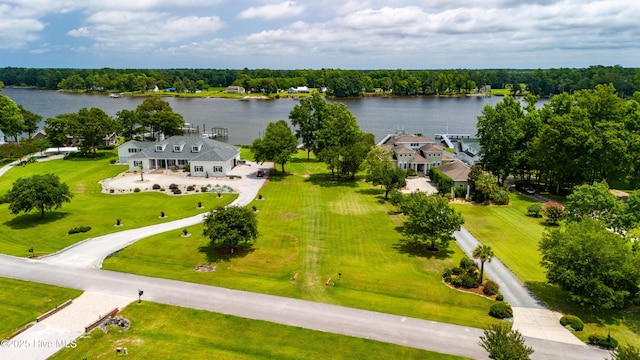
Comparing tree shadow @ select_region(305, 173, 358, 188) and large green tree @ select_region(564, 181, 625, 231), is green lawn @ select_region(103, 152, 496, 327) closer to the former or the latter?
large green tree @ select_region(564, 181, 625, 231)

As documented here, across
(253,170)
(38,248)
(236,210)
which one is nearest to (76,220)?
(38,248)

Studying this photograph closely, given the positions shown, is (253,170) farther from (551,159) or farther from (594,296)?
(594,296)

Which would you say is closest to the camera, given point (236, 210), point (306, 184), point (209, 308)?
point (209, 308)

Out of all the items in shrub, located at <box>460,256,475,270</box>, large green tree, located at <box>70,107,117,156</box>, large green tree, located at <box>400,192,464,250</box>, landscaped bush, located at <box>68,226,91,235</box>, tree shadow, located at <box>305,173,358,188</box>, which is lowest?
shrub, located at <box>460,256,475,270</box>

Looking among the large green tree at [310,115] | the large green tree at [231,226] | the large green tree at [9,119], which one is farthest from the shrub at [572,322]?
the large green tree at [9,119]

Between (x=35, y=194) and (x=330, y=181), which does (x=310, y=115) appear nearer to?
(x=330, y=181)

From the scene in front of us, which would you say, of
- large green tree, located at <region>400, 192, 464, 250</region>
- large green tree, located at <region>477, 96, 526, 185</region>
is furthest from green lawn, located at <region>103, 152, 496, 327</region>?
large green tree, located at <region>477, 96, 526, 185</region>
